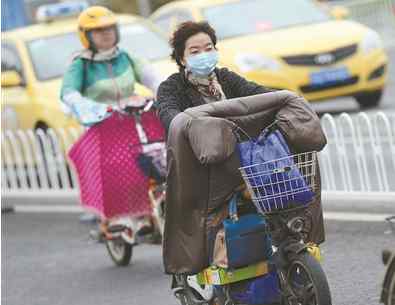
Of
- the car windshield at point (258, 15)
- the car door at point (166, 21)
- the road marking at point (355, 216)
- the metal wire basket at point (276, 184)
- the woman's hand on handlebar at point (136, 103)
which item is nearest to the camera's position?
the metal wire basket at point (276, 184)

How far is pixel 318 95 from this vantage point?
57.9ft

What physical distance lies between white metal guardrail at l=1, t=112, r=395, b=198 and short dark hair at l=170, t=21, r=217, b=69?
3833 mm

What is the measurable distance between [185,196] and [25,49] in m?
9.02

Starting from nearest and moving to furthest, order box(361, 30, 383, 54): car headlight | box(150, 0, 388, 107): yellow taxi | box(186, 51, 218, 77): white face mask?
box(186, 51, 218, 77): white face mask < box(150, 0, 388, 107): yellow taxi < box(361, 30, 383, 54): car headlight

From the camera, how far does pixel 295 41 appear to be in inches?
697

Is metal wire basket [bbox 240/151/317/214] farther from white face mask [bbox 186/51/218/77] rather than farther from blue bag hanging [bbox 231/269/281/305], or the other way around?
white face mask [bbox 186/51/218/77]

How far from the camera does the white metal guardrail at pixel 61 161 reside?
1126 cm

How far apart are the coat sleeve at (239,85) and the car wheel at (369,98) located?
36.3ft

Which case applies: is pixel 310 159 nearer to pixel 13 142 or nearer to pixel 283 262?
pixel 283 262

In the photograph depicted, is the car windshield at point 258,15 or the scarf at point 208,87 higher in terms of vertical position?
the scarf at point 208,87

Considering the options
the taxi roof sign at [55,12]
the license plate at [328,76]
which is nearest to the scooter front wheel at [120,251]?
the taxi roof sign at [55,12]

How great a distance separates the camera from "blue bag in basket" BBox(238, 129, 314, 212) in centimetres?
651

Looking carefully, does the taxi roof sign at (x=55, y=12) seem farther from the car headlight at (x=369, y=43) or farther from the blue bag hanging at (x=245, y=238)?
the blue bag hanging at (x=245, y=238)

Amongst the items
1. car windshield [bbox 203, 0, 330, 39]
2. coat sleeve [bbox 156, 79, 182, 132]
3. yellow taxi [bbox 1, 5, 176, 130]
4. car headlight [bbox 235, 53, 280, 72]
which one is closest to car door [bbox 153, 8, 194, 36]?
car windshield [bbox 203, 0, 330, 39]
